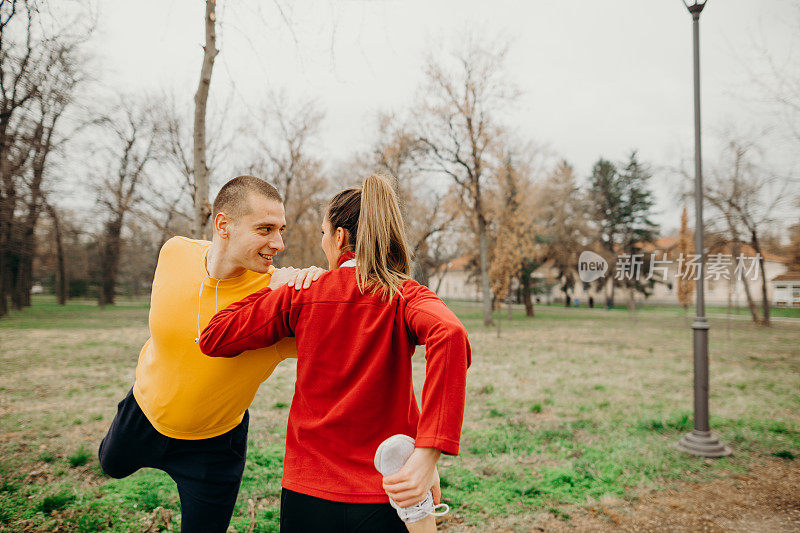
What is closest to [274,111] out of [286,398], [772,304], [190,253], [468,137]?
[468,137]

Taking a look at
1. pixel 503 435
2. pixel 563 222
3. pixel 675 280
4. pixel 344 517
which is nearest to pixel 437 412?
pixel 344 517

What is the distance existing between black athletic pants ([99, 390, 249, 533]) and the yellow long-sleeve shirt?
79mm

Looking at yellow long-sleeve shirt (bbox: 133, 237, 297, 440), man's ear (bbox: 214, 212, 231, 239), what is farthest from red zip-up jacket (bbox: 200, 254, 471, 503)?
man's ear (bbox: 214, 212, 231, 239)

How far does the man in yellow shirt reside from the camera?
6.85 ft

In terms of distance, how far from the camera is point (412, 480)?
1.32m

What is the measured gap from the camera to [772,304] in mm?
30047

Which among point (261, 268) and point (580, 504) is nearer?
point (261, 268)

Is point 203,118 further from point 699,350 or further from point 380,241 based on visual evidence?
point 699,350

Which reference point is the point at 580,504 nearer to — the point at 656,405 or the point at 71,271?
the point at 656,405

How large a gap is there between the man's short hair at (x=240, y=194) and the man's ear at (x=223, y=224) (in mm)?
23

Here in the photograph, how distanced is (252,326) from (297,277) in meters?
0.24

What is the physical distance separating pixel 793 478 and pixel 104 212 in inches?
1232

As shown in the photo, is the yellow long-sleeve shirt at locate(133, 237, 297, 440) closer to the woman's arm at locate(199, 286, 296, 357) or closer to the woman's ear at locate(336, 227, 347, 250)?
the woman's arm at locate(199, 286, 296, 357)

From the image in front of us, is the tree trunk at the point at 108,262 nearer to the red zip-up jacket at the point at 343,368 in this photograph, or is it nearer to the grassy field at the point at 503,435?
the grassy field at the point at 503,435
